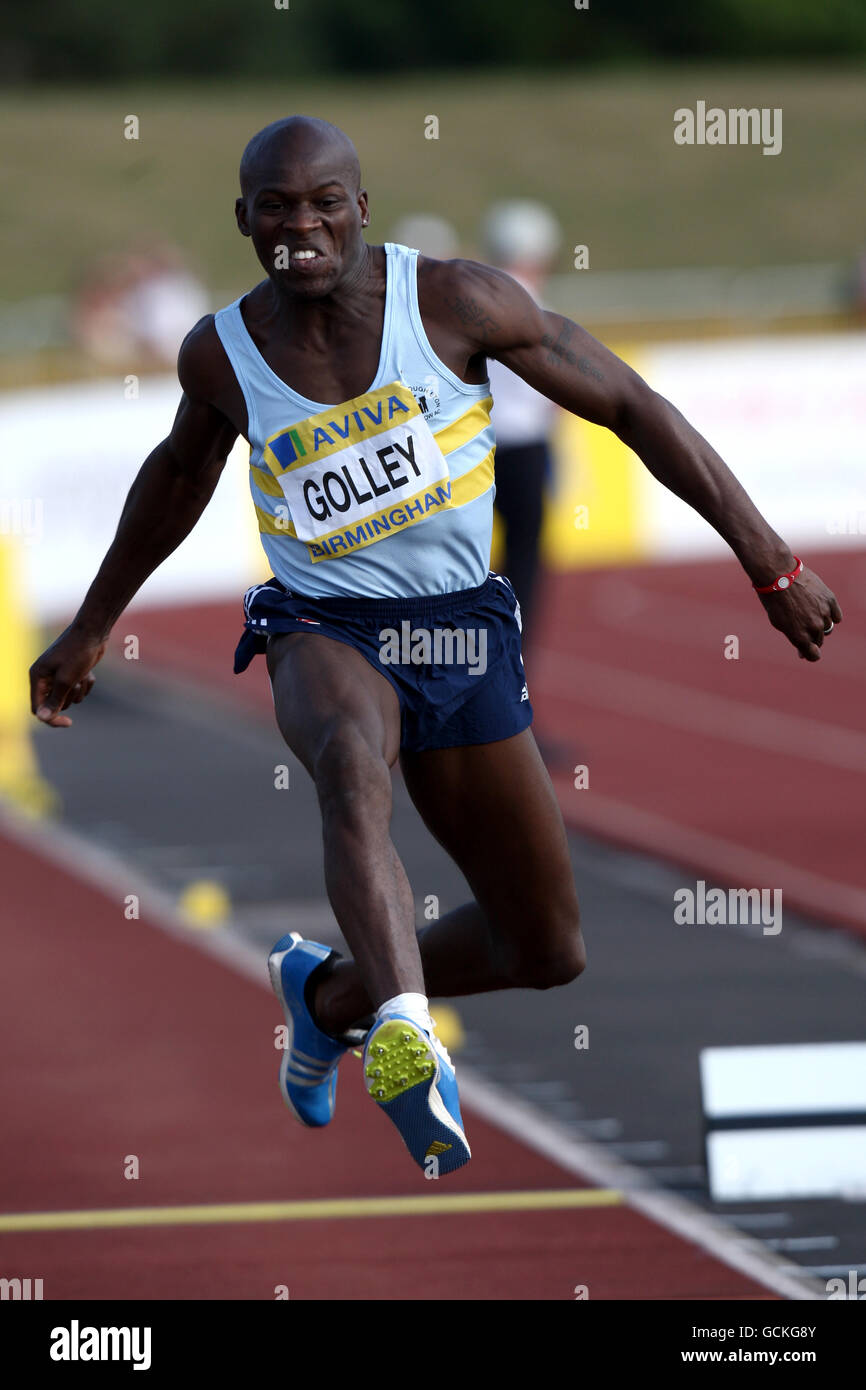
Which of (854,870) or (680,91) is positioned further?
(680,91)

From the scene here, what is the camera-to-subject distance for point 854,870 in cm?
992

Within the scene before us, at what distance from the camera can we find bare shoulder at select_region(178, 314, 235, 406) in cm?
479

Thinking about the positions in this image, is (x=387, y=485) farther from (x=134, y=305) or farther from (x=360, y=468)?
(x=134, y=305)

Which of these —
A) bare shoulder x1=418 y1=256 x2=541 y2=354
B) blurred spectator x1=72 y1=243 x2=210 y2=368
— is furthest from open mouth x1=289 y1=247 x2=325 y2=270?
blurred spectator x1=72 y1=243 x2=210 y2=368

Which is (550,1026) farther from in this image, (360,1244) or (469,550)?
(469,550)

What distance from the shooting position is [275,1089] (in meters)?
Answer: 7.24

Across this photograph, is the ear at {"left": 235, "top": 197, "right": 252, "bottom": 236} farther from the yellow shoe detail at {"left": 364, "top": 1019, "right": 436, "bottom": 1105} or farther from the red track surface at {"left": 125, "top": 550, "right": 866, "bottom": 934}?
the red track surface at {"left": 125, "top": 550, "right": 866, "bottom": 934}

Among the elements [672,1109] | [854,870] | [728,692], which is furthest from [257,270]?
[672,1109]

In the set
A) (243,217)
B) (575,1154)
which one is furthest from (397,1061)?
(575,1154)

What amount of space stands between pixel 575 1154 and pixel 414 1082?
2.49 metres

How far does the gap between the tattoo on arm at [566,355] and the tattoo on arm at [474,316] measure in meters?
0.14

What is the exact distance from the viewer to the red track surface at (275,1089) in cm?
554

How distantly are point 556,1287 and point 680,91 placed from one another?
41866mm

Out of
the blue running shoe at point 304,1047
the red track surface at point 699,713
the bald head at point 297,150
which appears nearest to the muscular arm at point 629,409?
the bald head at point 297,150
